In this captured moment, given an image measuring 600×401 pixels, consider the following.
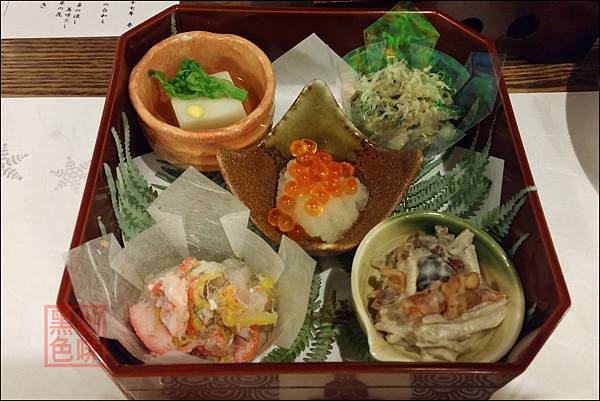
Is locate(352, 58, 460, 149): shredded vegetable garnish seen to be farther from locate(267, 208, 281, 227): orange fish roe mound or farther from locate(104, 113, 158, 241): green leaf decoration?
locate(104, 113, 158, 241): green leaf decoration

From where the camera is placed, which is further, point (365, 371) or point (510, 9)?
point (510, 9)

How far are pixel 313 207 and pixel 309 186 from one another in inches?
2.6

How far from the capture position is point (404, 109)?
161 centimetres

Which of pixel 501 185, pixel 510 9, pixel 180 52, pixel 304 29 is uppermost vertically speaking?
pixel 510 9

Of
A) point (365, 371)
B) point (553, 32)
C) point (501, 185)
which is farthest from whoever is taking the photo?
point (553, 32)

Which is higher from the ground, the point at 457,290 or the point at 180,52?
the point at 180,52

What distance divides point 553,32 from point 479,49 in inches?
16.4

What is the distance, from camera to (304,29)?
1.70 meters

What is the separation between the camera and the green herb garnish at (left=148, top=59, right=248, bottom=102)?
5.24ft

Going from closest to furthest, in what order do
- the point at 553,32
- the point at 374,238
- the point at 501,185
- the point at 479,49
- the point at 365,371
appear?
the point at 365,371 < the point at 374,238 < the point at 501,185 < the point at 479,49 < the point at 553,32

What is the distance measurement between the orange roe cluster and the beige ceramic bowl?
0.17 m

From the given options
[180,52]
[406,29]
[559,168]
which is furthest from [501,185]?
[180,52]

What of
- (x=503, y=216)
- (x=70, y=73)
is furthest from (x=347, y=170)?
(x=70, y=73)

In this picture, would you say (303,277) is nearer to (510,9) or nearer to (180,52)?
(180,52)
